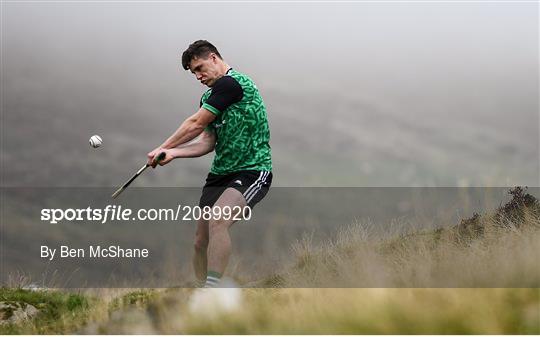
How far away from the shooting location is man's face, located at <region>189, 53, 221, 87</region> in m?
8.65

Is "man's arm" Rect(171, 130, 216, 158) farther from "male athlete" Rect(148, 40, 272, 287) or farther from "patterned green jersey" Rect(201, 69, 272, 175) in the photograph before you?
"patterned green jersey" Rect(201, 69, 272, 175)

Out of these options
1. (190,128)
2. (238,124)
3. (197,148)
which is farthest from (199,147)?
(238,124)

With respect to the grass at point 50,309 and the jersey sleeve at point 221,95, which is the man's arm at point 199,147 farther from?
the grass at point 50,309

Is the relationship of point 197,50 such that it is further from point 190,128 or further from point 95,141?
point 95,141

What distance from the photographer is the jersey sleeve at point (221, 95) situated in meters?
8.50

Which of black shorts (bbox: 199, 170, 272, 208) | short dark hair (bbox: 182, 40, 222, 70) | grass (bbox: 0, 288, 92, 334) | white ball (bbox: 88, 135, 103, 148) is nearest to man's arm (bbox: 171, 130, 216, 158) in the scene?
black shorts (bbox: 199, 170, 272, 208)

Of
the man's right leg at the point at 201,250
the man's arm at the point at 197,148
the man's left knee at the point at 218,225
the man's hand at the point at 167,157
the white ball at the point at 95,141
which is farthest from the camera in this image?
the white ball at the point at 95,141

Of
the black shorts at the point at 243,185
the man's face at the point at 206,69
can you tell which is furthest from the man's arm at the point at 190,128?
the black shorts at the point at 243,185

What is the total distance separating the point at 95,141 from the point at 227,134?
179cm

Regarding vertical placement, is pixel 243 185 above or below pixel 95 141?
below

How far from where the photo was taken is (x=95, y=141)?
9.45m

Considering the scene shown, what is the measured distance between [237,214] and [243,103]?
1202 millimetres

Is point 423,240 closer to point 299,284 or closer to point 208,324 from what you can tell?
point 299,284

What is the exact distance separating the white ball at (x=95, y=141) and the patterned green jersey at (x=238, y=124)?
1.54 m
